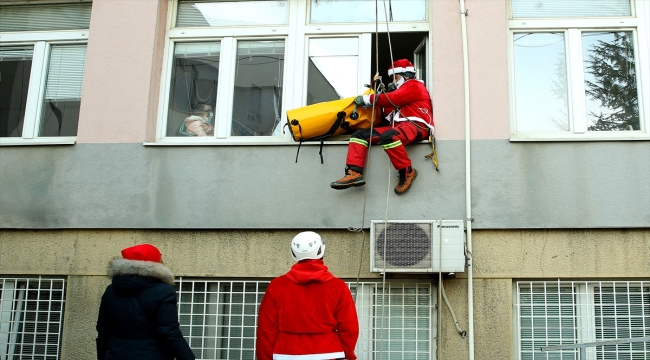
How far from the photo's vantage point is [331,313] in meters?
5.89

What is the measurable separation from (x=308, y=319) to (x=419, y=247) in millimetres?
1428

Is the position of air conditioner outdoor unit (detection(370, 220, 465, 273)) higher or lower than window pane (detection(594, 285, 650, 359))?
higher

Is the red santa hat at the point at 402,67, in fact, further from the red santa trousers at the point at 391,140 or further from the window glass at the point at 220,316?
the window glass at the point at 220,316

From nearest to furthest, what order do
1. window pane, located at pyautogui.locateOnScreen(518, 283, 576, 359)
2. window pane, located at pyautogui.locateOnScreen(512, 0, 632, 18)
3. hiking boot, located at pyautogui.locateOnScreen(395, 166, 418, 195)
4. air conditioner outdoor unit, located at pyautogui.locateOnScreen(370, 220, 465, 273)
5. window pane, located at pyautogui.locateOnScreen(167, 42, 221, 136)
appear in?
air conditioner outdoor unit, located at pyautogui.locateOnScreen(370, 220, 465, 273) → window pane, located at pyautogui.locateOnScreen(518, 283, 576, 359) → hiking boot, located at pyautogui.locateOnScreen(395, 166, 418, 195) → window pane, located at pyautogui.locateOnScreen(512, 0, 632, 18) → window pane, located at pyautogui.locateOnScreen(167, 42, 221, 136)

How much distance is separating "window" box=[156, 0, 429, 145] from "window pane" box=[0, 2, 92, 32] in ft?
3.39

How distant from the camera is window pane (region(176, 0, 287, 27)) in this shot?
8.27 metres

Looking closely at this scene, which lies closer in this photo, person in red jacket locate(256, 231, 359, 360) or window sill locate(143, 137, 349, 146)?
person in red jacket locate(256, 231, 359, 360)

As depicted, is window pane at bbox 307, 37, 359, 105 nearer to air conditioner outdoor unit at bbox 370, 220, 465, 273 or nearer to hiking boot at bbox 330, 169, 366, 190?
hiking boot at bbox 330, 169, 366, 190

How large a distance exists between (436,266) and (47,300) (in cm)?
361

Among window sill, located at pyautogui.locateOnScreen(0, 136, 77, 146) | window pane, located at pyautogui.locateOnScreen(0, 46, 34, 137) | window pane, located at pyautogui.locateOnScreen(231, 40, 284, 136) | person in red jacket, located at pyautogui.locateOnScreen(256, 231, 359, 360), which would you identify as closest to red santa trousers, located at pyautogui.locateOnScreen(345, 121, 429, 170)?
window pane, located at pyautogui.locateOnScreen(231, 40, 284, 136)

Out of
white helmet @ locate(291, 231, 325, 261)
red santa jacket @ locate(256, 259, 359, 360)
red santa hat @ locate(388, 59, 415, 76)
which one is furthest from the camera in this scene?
red santa hat @ locate(388, 59, 415, 76)

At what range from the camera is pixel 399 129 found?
7.23 metres

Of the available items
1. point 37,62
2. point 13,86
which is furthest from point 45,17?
point 13,86

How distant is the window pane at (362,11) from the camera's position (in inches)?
318
